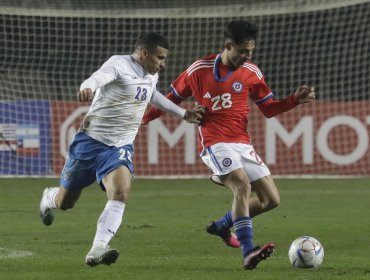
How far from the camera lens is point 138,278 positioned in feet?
25.0

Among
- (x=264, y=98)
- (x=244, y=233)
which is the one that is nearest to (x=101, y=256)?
(x=244, y=233)

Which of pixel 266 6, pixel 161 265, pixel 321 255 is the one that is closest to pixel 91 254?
pixel 161 265

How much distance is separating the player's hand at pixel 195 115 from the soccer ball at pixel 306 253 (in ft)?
4.51

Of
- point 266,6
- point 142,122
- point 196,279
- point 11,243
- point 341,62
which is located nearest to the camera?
point 196,279

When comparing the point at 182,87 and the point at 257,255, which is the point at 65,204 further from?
the point at 257,255

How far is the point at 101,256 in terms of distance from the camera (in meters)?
A: 7.62

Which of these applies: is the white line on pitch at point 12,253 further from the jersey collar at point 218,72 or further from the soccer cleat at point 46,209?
the jersey collar at point 218,72

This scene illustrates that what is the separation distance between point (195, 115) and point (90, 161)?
0.96m

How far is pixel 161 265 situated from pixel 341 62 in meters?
15.9

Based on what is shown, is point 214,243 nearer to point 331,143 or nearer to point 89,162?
point 89,162

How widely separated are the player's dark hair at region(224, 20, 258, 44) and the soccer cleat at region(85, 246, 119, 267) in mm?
2176

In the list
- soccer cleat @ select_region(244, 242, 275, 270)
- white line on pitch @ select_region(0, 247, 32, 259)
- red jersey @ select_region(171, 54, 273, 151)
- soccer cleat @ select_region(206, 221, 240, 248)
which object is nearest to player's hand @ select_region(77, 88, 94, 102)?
soccer cleat @ select_region(244, 242, 275, 270)

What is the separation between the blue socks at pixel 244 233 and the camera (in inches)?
324

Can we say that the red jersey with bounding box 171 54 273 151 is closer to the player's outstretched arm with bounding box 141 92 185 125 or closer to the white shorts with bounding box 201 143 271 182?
the white shorts with bounding box 201 143 271 182
